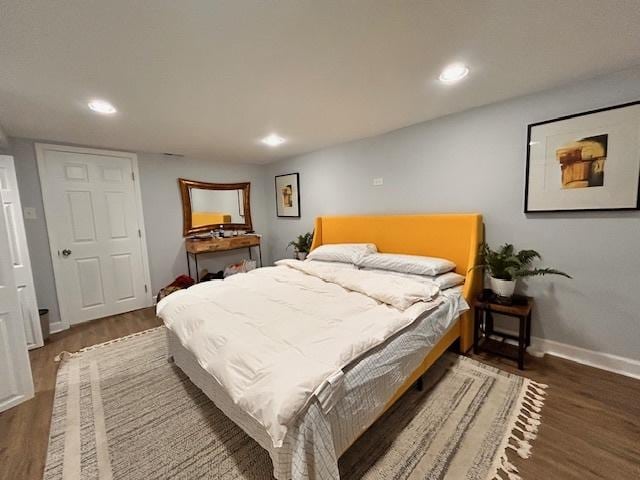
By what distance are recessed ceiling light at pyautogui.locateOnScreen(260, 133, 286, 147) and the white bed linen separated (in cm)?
249

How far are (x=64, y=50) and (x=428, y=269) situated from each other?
2.88m

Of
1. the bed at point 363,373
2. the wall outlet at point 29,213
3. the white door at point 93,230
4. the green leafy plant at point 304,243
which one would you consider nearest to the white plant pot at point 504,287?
the bed at point 363,373

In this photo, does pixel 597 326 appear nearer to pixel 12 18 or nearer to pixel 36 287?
pixel 12 18

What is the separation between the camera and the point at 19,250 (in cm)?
270

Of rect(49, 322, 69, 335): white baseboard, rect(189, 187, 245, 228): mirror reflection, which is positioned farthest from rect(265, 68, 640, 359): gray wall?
rect(49, 322, 69, 335): white baseboard

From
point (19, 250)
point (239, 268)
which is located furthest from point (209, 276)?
point (19, 250)

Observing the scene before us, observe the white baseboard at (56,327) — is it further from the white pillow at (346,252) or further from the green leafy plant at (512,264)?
the green leafy plant at (512,264)

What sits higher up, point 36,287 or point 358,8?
point 358,8

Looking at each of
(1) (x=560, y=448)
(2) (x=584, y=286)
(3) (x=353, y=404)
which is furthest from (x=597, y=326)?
(3) (x=353, y=404)

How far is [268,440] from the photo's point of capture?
1237 millimetres

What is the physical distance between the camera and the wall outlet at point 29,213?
117 inches

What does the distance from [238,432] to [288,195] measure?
3566 mm

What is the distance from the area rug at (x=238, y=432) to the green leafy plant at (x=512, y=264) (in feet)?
2.59

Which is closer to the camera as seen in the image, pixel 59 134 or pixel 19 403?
pixel 19 403
